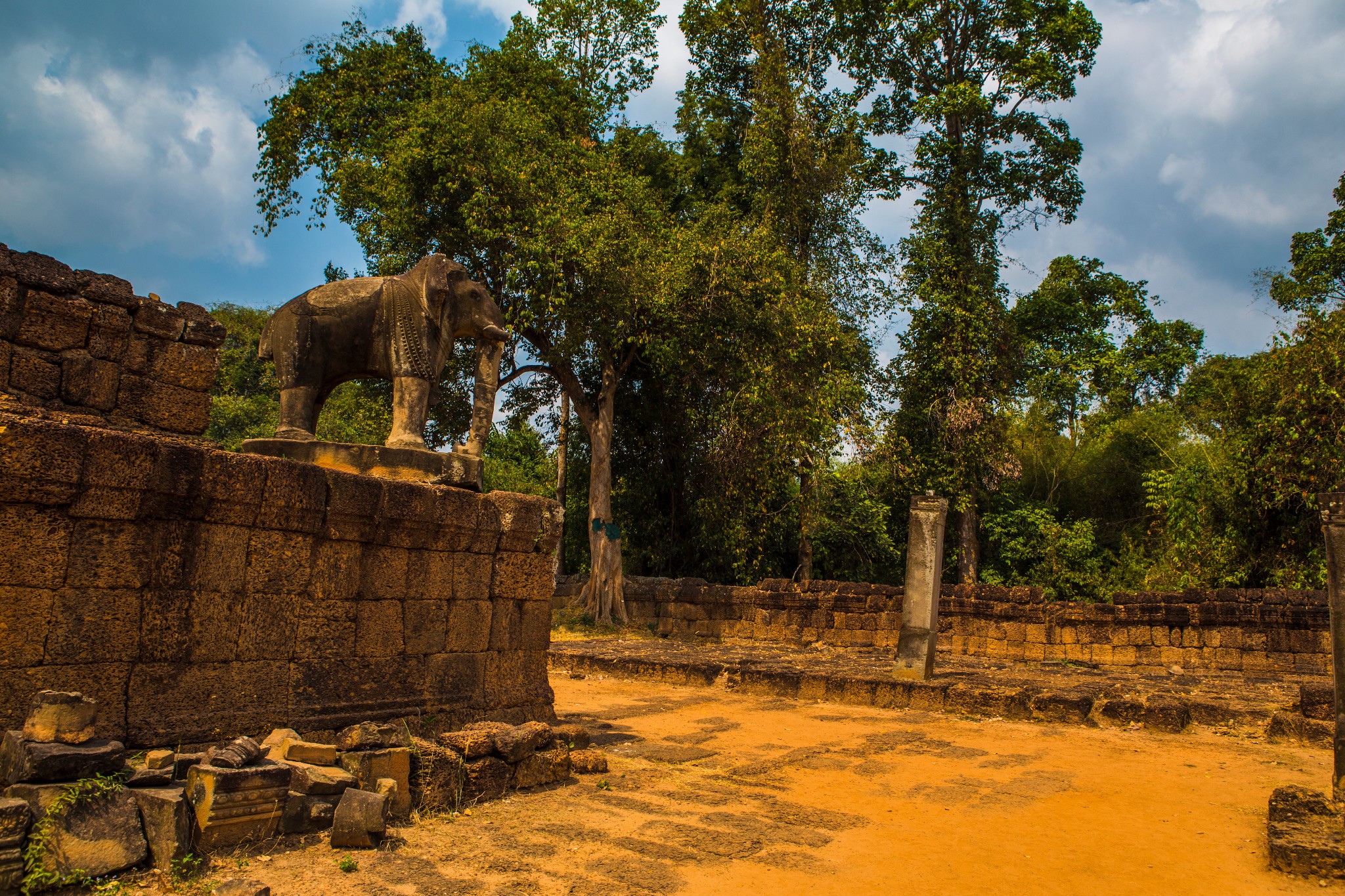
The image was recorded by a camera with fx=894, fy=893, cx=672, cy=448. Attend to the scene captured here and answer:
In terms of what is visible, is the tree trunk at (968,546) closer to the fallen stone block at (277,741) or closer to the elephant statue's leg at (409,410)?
the elephant statue's leg at (409,410)

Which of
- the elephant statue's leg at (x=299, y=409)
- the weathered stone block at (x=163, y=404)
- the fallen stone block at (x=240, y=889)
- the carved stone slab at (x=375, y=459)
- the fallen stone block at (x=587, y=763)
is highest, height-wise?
the elephant statue's leg at (x=299, y=409)

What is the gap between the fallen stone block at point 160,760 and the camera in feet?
11.8

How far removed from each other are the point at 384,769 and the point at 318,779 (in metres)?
0.38

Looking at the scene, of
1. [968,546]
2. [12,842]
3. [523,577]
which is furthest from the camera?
[968,546]

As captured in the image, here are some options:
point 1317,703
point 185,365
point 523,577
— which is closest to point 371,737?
point 523,577

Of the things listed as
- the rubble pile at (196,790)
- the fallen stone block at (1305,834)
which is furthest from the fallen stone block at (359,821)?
the fallen stone block at (1305,834)

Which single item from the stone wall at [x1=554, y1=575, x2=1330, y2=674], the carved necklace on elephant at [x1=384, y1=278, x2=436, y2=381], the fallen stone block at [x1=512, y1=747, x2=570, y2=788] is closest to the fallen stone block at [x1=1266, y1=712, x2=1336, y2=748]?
the stone wall at [x1=554, y1=575, x2=1330, y2=674]

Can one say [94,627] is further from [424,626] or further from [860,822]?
[860,822]

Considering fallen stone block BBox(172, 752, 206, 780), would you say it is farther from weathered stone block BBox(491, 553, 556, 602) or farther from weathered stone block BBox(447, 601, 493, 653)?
weathered stone block BBox(491, 553, 556, 602)

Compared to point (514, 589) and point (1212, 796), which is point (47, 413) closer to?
point (514, 589)

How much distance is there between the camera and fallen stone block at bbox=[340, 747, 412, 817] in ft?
13.7

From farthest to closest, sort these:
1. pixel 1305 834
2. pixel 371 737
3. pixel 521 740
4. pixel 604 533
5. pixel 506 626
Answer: pixel 604 533 → pixel 506 626 → pixel 521 740 → pixel 371 737 → pixel 1305 834

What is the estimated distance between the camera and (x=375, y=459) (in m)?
5.63

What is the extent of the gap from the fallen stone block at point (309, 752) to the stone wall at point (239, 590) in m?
0.34
